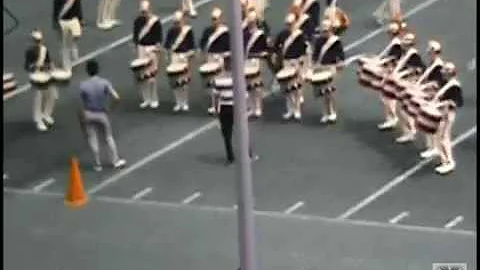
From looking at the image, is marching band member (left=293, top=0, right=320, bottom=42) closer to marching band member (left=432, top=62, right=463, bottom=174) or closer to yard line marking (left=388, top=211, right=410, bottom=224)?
marching band member (left=432, top=62, right=463, bottom=174)

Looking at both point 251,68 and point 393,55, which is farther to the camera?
point 251,68

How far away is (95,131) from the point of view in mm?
24844

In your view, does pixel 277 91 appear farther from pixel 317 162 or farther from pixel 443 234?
pixel 443 234

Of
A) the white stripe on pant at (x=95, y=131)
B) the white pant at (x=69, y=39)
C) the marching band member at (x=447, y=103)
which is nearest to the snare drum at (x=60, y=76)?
the white pant at (x=69, y=39)

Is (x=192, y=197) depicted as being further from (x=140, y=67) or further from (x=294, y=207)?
(x=140, y=67)

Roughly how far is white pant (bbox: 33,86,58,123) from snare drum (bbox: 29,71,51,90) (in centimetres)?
18

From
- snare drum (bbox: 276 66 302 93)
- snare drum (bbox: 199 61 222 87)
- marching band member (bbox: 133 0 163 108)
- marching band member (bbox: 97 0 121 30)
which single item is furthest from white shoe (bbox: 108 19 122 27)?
snare drum (bbox: 276 66 302 93)

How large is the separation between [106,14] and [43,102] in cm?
458

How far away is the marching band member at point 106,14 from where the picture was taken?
102 ft

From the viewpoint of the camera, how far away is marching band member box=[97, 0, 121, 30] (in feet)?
102

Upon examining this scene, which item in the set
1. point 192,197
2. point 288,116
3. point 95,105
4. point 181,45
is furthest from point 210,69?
point 192,197

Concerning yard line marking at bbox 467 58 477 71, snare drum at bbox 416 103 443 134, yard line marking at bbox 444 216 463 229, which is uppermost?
snare drum at bbox 416 103 443 134

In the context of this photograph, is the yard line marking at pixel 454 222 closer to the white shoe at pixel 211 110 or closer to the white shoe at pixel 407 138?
the white shoe at pixel 407 138

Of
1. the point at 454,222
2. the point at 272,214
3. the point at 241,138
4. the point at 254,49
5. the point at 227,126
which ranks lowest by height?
the point at 454,222
